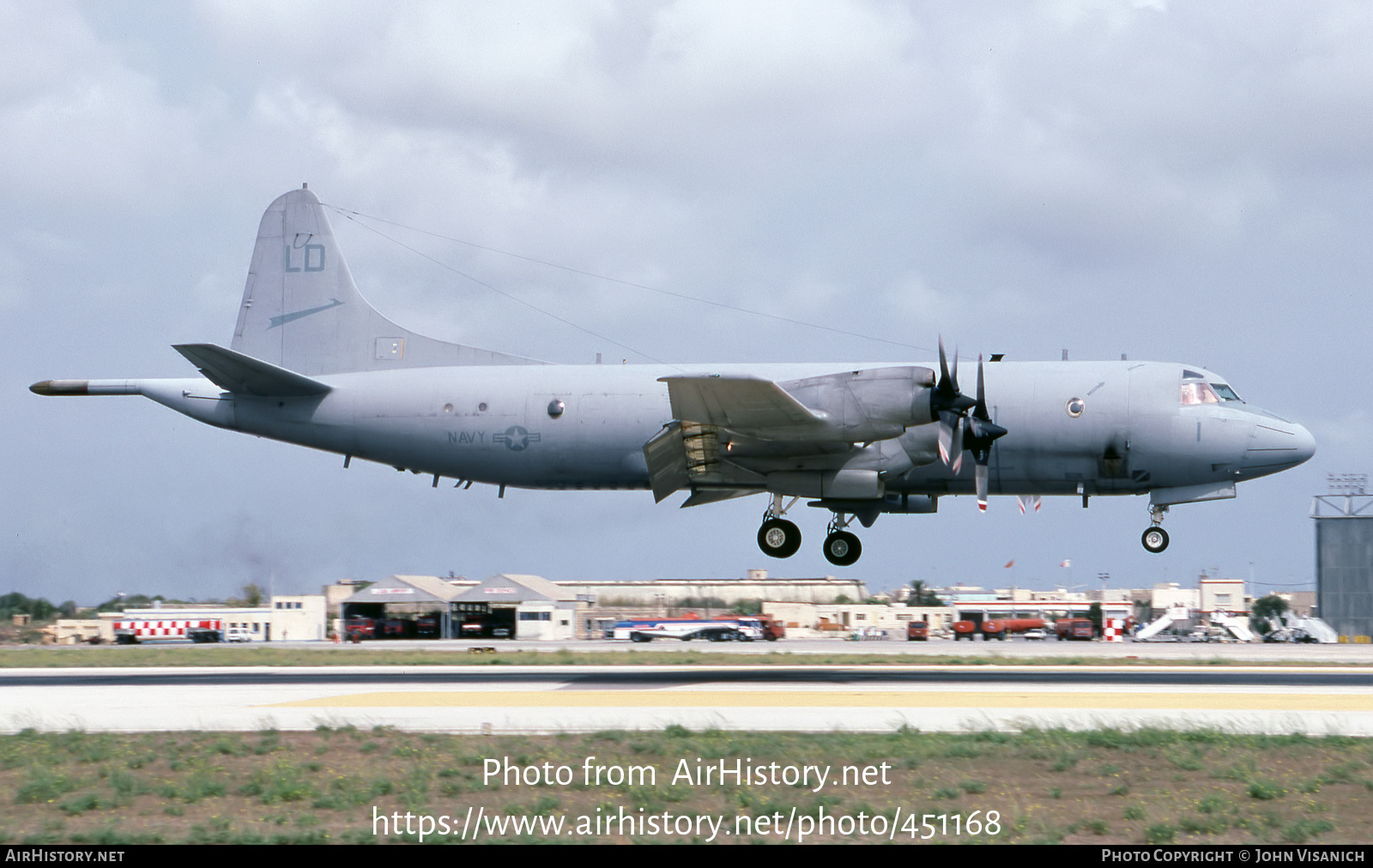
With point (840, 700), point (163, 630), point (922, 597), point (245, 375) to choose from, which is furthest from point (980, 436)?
point (922, 597)

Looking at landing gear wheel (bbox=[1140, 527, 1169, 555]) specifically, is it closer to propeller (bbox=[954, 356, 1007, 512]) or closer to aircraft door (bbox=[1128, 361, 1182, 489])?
A: aircraft door (bbox=[1128, 361, 1182, 489])

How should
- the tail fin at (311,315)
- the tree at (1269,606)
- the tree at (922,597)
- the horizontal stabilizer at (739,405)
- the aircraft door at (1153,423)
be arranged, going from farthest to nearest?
the tree at (922,597) < the tree at (1269,606) < the tail fin at (311,315) < the aircraft door at (1153,423) < the horizontal stabilizer at (739,405)

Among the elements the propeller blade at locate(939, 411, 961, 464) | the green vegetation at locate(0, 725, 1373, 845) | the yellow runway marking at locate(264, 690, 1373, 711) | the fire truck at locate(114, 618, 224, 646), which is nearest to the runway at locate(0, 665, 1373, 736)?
the yellow runway marking at locate(264, 690, 1373, 711)

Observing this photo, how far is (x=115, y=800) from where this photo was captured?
1530 centimetres

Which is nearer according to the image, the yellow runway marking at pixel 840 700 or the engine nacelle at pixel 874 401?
the yellow runway marking at pixel 840 700

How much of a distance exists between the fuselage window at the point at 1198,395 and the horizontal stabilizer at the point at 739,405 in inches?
346

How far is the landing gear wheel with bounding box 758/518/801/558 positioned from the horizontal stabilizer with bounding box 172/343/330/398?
1212cm

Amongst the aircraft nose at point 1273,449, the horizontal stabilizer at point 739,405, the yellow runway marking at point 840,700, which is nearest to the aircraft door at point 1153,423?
the aircraft nose at point 1273,449

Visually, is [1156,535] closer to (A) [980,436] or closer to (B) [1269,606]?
(A) [980,436]

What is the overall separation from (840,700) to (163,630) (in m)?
56.7

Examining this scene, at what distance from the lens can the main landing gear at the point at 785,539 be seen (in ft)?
98.9

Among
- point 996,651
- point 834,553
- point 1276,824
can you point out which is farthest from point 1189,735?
point 996,651

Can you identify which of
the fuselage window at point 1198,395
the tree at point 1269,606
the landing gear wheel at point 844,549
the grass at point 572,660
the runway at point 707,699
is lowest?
the tree at point 1269,606

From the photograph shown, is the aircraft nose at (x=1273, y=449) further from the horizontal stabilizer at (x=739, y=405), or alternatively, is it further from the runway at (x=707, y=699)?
the horizontal stabilizer at (x=739, y=405)
